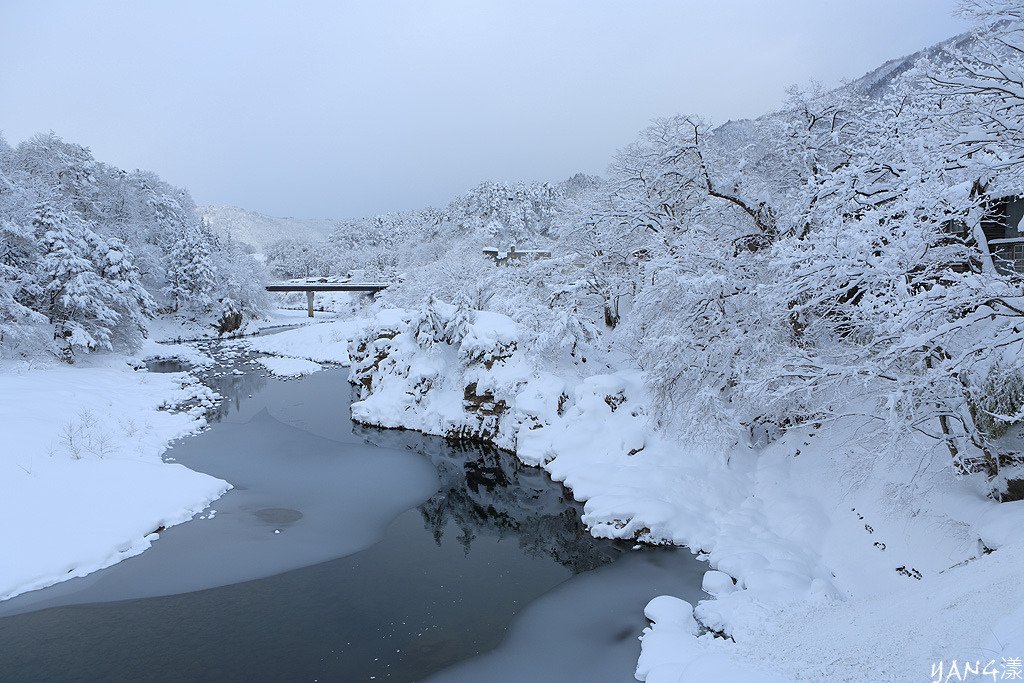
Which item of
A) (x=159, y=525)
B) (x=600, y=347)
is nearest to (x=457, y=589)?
(x=159, y=525)

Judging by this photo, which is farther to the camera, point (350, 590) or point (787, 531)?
→ point (787, 531)

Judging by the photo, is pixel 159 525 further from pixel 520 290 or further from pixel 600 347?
pixel 520 290

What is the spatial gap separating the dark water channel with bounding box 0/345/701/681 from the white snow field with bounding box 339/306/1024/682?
0.89m

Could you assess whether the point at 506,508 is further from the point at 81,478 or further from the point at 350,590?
the point at 81,478

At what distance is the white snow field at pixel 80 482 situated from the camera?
998 centimetres

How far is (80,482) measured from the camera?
12164 mm

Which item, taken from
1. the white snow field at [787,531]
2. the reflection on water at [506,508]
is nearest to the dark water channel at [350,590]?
the reflection on water at [506,508]

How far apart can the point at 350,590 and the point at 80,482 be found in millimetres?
7866

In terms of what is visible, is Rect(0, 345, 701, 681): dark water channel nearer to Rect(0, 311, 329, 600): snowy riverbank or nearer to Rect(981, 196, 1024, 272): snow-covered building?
Rect(0, 311, 329, 600): snowy riverbank

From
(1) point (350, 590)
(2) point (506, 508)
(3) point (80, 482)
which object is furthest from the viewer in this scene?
(2) point (506, 508)

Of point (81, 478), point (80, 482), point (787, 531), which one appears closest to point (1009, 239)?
point (787, 531)

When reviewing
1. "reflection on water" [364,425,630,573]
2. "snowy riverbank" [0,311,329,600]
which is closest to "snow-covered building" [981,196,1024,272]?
"reflection on water" [364,425,630,573]

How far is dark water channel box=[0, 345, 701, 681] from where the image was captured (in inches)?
301

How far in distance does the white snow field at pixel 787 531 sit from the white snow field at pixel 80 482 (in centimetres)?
984
